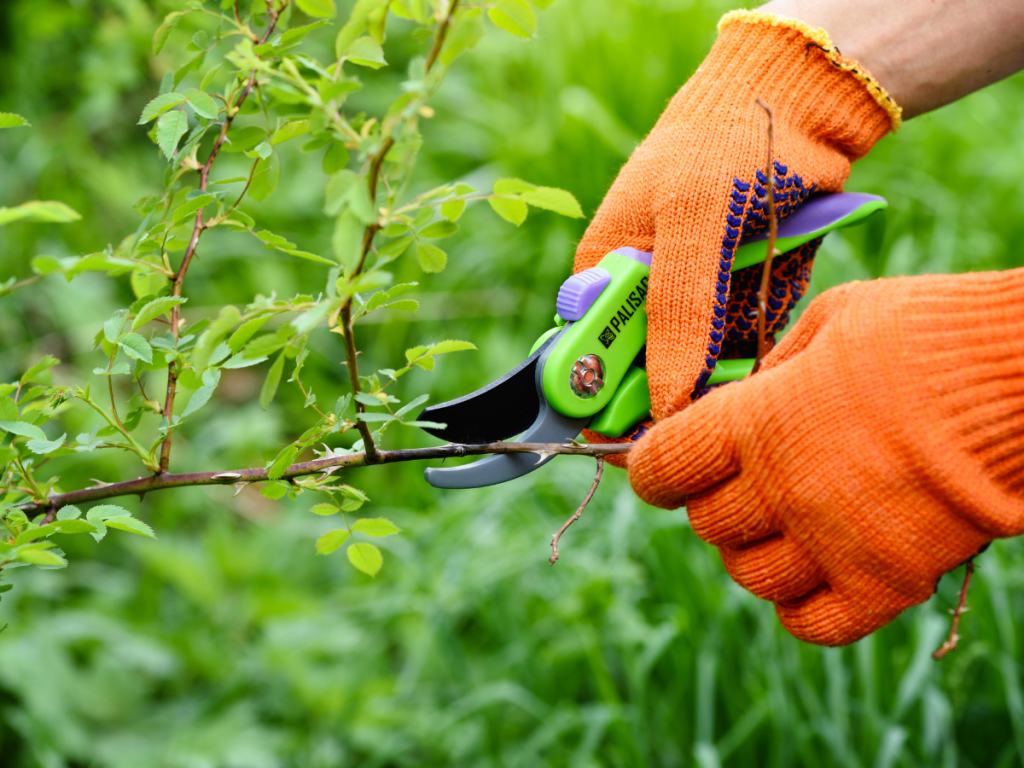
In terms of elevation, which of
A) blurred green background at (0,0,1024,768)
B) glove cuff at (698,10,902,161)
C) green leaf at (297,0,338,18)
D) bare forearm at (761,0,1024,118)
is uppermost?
bare forearm at (761,0,1024,118)

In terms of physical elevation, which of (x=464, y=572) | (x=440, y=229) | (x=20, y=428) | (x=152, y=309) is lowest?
(x=464, y=572)

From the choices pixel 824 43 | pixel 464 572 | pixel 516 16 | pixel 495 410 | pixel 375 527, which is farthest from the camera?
pixel 464 572

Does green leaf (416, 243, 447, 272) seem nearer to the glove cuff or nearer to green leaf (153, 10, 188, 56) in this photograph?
green leaf (153, 10, 188, 56)

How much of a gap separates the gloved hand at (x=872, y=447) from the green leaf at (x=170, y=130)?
2.09ft

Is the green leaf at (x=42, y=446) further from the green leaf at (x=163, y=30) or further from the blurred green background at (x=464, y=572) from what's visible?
the blurred green background at (x=464, y=572)

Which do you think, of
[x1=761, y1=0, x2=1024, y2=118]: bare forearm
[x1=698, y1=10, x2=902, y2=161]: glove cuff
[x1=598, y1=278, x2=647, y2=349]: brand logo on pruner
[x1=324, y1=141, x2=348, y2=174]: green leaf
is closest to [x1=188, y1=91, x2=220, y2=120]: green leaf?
[x1=324, y1=141, x2=348, y2=174]: green leaf

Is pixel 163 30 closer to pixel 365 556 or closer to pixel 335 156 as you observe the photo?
pixel 335 156

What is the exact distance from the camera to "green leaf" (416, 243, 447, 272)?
797 mm

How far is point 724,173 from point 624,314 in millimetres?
237

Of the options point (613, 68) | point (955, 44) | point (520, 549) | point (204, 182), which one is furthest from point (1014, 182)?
point (204, 182)

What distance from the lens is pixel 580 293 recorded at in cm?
113

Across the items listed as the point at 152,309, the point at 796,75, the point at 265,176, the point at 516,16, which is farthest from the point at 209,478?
the point at 796,75

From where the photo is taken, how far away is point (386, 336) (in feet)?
8.84

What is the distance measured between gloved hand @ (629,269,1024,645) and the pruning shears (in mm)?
125
